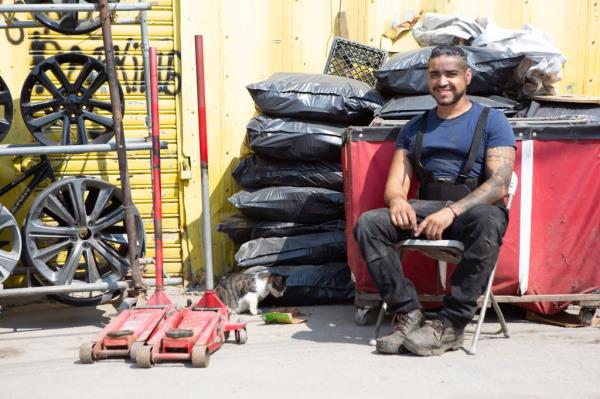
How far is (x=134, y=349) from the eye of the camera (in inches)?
158

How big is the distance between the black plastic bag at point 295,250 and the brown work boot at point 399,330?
4.79 feet

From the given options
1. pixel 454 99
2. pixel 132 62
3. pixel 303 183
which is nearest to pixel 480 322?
pixel 454 99

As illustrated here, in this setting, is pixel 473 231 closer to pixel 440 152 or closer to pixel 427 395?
pixel 440 152

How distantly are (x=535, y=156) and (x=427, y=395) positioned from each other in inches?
75.9

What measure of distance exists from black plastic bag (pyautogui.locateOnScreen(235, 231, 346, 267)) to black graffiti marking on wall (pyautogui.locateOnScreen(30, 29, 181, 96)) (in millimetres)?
1512

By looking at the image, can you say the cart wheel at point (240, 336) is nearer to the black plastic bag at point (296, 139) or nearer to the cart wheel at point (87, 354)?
the cart wheel at point (87, 354)

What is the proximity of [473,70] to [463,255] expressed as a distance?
5.51 ft

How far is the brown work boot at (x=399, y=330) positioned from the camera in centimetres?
412

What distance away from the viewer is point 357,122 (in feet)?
19.1

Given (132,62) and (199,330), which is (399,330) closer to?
(199,330)

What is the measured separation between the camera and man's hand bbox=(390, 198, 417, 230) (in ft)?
14.0

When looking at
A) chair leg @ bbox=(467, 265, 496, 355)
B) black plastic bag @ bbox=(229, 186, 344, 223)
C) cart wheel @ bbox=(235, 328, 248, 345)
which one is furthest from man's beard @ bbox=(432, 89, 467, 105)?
cart wheel @ bbox=(235, 328, 248, 345)

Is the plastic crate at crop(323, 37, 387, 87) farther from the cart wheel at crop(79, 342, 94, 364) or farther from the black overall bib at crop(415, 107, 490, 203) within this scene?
the cart wheel at crop(79, 342, 94, 364)

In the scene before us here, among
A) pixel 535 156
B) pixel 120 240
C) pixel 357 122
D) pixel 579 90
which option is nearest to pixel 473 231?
pixel 535 156
